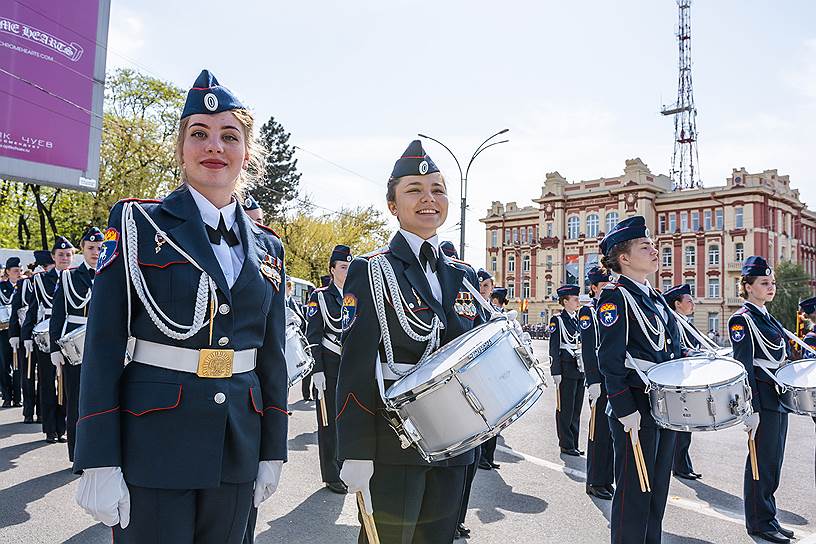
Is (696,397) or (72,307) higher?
(72,307)

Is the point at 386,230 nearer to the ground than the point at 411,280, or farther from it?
farther from it

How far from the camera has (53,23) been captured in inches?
682

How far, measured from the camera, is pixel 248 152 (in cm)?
277

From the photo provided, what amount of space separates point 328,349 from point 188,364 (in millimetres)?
4776

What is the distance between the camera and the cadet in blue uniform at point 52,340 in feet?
25.6

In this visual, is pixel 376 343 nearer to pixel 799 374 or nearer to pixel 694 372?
pixel 694 372

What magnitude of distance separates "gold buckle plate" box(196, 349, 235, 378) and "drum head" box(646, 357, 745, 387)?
2.97 m

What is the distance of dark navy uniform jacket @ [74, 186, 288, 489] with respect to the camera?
2.23m

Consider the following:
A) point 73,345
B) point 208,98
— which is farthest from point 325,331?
point 208,98

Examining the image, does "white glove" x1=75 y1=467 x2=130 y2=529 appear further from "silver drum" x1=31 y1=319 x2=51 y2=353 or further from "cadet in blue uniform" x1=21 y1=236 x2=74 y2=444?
"silver drum" x1=31 y1=319 x2=51 y2=353

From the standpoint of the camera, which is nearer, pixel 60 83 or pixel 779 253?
pixel 60 83

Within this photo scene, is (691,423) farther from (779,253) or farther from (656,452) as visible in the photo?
(779,253)

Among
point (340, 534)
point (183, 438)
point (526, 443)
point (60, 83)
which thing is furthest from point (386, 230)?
point (183, 438)

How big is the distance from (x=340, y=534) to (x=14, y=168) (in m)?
15.8
